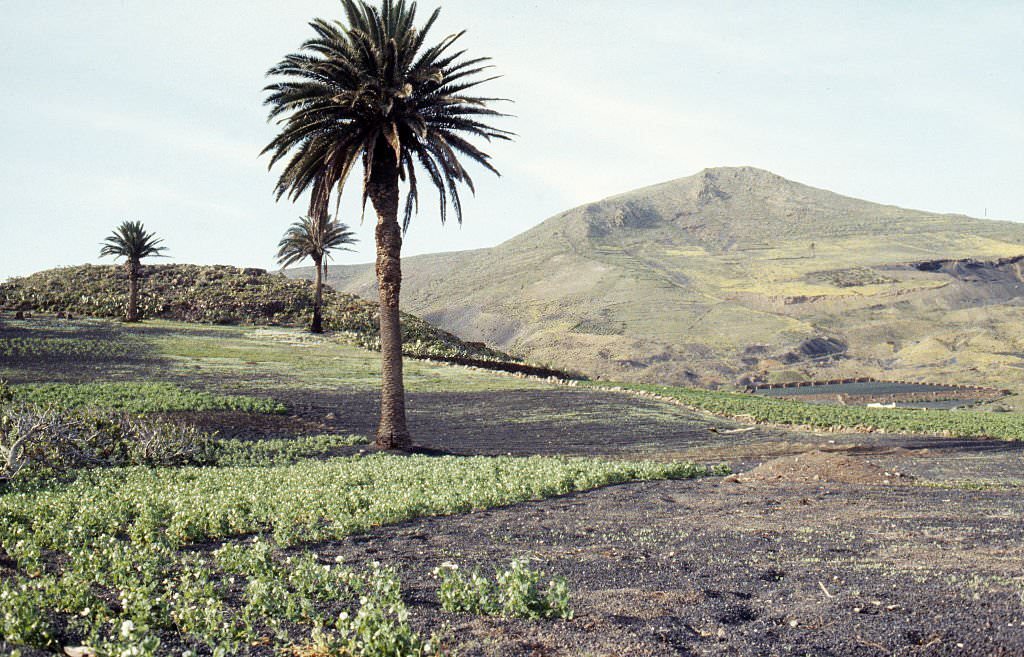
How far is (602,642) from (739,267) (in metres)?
194

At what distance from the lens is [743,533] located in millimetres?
10734

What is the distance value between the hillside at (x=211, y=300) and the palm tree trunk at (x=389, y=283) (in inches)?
1595

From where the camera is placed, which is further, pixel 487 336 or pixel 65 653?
pixel 487 336

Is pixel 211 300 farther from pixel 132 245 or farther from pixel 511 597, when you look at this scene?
pixel 511 597

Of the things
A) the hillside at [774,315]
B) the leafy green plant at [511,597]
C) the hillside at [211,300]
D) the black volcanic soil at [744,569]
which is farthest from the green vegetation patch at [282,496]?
the hillside at [774,315]

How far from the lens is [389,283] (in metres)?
24.1

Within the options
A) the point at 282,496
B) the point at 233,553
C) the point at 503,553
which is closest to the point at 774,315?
the point at 282,496

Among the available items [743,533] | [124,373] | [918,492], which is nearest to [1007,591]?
[743,533]

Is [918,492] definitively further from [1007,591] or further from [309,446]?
[309,446]

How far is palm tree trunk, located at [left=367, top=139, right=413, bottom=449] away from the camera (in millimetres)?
23703

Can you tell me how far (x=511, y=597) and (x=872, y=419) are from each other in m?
39.3

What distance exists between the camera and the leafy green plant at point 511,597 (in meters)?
6.40

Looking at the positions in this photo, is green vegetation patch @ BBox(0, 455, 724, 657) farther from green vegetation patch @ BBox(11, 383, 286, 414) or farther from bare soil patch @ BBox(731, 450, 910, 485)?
green vegetation patch @ BBox(11, 383, 286, 414)

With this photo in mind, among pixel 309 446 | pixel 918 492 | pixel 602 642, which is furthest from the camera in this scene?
pixel 309 446
